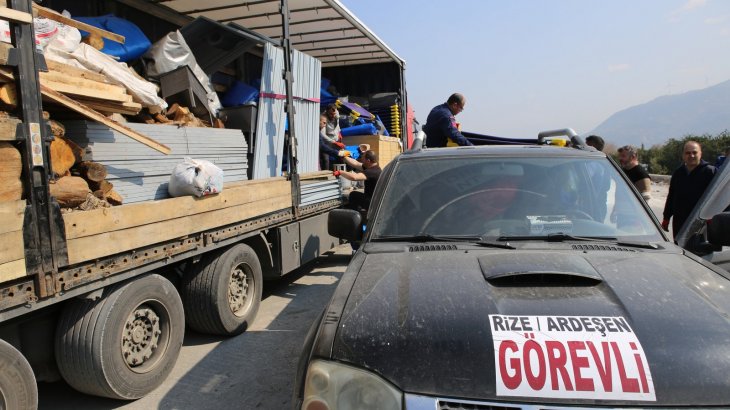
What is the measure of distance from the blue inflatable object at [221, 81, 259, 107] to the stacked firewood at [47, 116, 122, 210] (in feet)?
11.0

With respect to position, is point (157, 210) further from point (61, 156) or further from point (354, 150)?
point (354, 150)

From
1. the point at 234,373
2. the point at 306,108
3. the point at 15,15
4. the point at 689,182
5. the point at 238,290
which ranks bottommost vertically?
the point at 234,373

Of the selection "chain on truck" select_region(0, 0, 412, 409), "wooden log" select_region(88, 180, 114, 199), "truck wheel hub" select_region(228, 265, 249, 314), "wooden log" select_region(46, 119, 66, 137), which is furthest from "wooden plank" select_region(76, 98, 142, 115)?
"truck wheel hub" select_region(228, 265, 249, 314)

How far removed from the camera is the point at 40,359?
127 inches

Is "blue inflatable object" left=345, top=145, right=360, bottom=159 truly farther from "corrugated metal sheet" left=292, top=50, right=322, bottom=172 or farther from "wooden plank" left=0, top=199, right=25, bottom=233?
"wooden plank" left=0, top=199, right=25, bottom=233

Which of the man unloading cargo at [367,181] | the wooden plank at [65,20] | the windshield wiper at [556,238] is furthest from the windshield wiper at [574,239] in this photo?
the man unloading cargo at [367,181]

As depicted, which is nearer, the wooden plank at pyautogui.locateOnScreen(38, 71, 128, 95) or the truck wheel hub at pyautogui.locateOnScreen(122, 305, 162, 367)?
the wooden plank at pyautogui.locateOnScreen(38, 71, 128, 95)

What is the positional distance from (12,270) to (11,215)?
0.29m

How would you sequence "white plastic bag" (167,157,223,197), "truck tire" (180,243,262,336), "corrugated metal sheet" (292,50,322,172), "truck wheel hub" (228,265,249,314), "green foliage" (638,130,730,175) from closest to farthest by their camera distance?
"white plastic bag" (167,157,223,197)
"truck tire" (180,243,262,336)
"truck wheel hub" (228,265,249,314)
"corrugated metal sheet" (292,50,322,172)
"green foliage" (638,130,730,175)

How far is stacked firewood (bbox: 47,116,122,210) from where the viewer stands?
3416 millimetres

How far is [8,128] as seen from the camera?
2.66 meters

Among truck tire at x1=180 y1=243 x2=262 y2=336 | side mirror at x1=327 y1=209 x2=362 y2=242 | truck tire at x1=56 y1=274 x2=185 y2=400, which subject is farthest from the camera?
truck tire at x1=180 y1=243 x2=262 y2=336

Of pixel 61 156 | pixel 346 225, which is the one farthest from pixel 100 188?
pixel 346 225

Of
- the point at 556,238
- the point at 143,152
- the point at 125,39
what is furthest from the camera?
the point at 125,39
